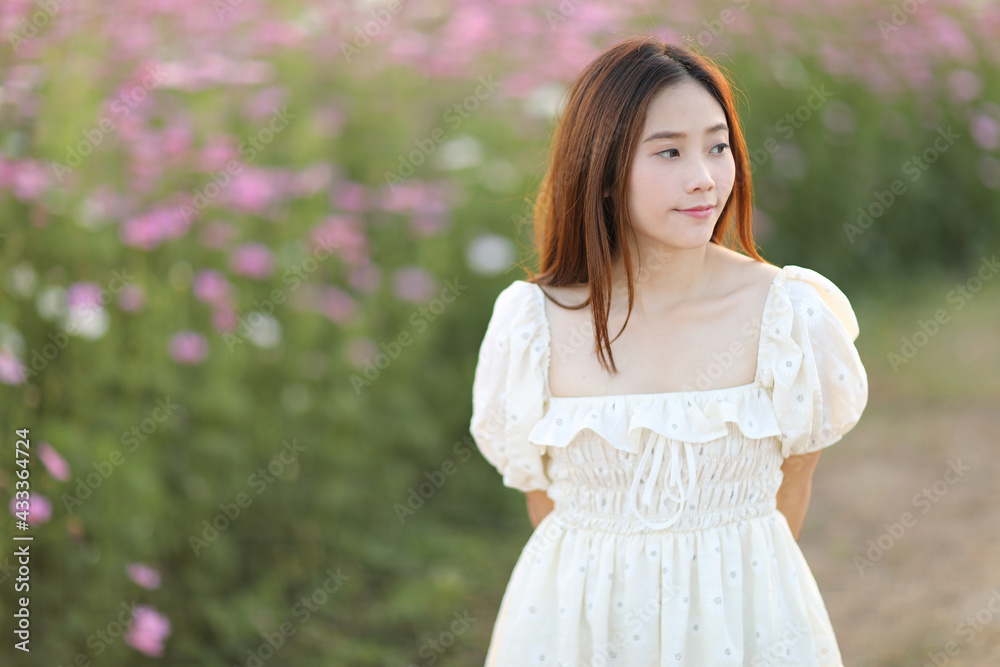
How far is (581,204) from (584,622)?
28.6 inches

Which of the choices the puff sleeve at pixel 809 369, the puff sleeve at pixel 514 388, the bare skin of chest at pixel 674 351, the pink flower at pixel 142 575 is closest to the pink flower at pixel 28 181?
the pink flower at pixel 142 575

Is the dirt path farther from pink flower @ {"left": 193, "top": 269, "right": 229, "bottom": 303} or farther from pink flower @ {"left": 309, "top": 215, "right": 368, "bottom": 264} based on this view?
pink flower @ {"left": 193, "top": 269, "right": 229, "bottom": 303}

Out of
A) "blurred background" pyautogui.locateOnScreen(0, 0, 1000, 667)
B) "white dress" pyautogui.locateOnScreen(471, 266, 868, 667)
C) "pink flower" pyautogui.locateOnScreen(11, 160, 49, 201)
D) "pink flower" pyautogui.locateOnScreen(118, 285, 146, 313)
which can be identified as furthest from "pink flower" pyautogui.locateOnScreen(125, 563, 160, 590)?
"white dress" pyautogui.locateOnScreen(471, 266, 868, 667)

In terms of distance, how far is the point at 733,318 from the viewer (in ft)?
5.09

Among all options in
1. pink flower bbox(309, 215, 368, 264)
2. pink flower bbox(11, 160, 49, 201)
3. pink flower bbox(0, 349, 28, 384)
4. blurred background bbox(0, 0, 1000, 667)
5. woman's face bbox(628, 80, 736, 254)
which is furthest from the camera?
pink flower bbox(309, 215, 368, 264)

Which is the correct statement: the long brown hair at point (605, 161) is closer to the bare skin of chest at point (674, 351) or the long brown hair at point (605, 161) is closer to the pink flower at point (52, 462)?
the bare skin of chest at point (674, 351)

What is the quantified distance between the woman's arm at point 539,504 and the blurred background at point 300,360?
1.80 ft

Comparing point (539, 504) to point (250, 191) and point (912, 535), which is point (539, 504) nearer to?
point (250, 191)

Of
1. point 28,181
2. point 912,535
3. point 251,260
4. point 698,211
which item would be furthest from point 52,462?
point 912,535

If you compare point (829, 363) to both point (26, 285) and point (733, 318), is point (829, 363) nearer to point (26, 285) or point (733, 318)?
point (733, 318)

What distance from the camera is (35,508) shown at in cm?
201

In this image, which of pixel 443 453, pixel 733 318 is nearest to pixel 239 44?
pixel 443 453

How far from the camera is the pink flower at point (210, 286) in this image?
2.44 meters

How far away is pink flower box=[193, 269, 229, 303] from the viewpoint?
244 centimetres
